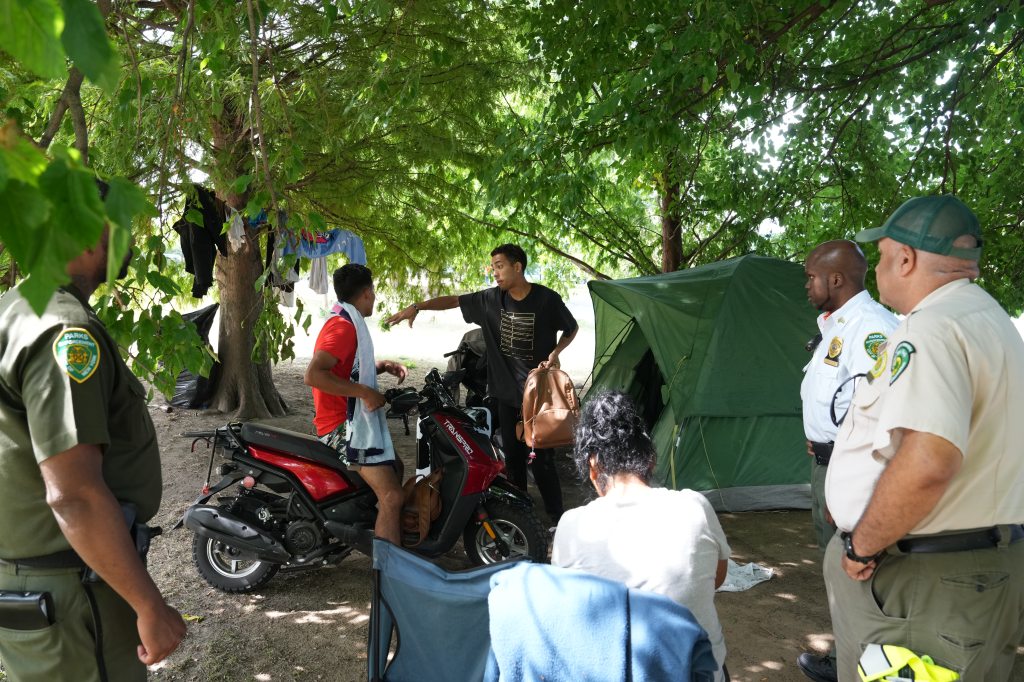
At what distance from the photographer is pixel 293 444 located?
157 inches

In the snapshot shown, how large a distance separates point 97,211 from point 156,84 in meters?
4.47

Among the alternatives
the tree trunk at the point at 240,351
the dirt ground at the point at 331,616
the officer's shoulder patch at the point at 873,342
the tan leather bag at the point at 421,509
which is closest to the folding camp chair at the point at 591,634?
the officer's shoulder patch at the point at 873,342

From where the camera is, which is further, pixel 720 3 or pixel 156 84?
pixel 156 84

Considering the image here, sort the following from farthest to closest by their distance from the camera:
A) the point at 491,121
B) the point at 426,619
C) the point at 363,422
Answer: the point at 491,121
the point at 363,422
the point at 426,619

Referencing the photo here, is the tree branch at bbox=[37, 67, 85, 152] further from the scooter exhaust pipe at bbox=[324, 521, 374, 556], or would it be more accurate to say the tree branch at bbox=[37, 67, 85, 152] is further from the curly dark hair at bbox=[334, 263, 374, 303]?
the scooter exhaust pipe at bbox=[324, 521, 374, 556]

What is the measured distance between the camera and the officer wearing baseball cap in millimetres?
1801

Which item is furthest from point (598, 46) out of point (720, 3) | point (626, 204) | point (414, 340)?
point (414, 340)

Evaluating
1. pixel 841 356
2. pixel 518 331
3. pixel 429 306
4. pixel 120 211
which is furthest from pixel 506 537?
pixel 120 211

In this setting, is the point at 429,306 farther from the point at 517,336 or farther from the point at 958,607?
the point at 958,607

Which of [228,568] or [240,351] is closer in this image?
[228,568]

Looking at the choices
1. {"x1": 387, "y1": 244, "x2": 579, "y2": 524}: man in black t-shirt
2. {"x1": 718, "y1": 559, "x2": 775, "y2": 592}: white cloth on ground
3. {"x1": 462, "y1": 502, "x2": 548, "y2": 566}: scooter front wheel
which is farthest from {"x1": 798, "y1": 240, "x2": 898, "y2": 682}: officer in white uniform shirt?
{"x1": 387, "y1": 244, "x2": 579, "y2": 524}: man in black t-shirt

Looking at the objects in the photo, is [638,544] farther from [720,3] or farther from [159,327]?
[720,3]

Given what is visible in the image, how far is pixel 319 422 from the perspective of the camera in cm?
413

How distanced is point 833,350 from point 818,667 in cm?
145
